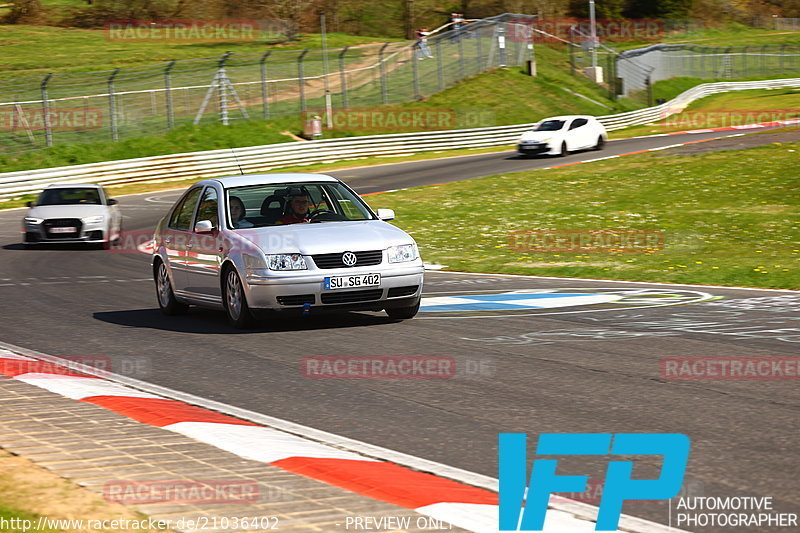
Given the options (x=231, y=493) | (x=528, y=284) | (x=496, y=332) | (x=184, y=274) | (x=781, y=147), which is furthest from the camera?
(x=781, y=147)

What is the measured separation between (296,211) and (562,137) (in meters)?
29.2

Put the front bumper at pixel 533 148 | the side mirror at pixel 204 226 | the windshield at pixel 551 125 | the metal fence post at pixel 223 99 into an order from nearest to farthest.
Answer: the side mirror at pixel 204 226
the front bumper at pixel 533 148
the windshield at pixel 551 125
the metal fence post at pixel 223 99

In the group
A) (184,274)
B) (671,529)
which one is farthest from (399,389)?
(184,274)

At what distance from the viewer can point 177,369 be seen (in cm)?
898

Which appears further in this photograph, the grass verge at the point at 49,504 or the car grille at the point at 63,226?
the car grille at the point at 63,226

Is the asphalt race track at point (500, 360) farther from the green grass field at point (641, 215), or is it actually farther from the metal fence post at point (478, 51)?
the metal fence post at point (478, 51)

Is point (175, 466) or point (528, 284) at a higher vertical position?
point (175, 466)

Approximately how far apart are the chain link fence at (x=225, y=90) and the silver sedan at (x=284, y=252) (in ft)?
94.4

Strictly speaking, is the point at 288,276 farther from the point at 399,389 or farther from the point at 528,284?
the point at 528,284

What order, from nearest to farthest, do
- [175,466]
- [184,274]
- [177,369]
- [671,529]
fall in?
1. [671,529]
2. [175,466]
3. [177,369]
4. [184,274]

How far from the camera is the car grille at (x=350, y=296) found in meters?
10.6

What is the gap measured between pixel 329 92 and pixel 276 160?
8.91m

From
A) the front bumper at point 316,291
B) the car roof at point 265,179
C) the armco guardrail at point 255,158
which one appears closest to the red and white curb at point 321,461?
the front bumper at point 316,291

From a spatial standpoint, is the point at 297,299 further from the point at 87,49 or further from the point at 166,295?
the point at 87,49
